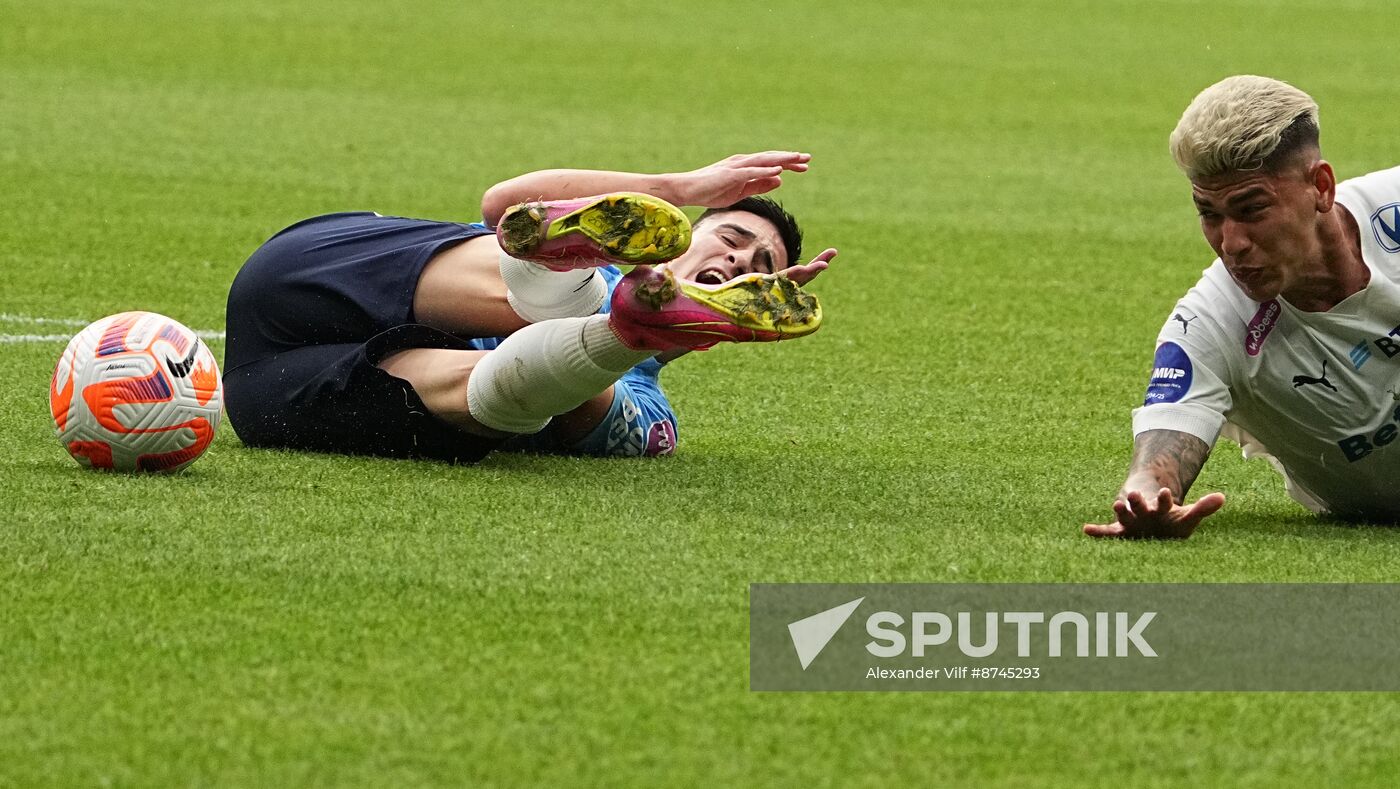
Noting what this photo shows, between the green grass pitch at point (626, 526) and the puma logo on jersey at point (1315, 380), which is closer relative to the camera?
the green grass pitch at point (626, 526)

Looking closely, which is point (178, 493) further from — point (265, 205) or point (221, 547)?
point (265, 205)

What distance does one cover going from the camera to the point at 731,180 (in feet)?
16.4

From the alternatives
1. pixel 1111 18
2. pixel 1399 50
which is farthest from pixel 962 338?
pixel 1111 18

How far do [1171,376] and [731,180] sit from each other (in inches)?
49.1

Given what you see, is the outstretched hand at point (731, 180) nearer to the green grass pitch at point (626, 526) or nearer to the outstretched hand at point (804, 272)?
the outstretched hand at point (804, 272)

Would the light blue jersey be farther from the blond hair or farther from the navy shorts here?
the blond hair

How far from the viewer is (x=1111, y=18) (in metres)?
24.2

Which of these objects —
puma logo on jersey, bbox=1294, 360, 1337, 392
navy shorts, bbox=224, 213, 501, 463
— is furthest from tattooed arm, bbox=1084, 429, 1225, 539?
navy shorts, bbox=224, 213, 501, 463

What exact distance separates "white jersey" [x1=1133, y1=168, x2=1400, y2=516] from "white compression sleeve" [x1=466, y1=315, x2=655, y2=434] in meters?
1.17

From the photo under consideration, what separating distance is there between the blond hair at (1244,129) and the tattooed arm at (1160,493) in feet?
1.94

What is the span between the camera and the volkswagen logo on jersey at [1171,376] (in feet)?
14.2

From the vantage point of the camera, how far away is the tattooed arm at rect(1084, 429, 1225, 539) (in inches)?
162

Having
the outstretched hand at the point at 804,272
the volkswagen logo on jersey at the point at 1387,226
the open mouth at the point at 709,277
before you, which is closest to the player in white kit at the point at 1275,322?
the volkswagen logo on jersey at the point at 1387,226

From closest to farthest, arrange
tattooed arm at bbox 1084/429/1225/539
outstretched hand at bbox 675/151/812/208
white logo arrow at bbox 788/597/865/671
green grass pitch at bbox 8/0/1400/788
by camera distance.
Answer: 1. green grass pitch at bbox 8/0/1400/788
2. white logo arrow at bbox 788/597/865/671
3. tattooed arm at bbox 1084/429/1225/539
4. outstretched hand at bbox 675/151/812/208
